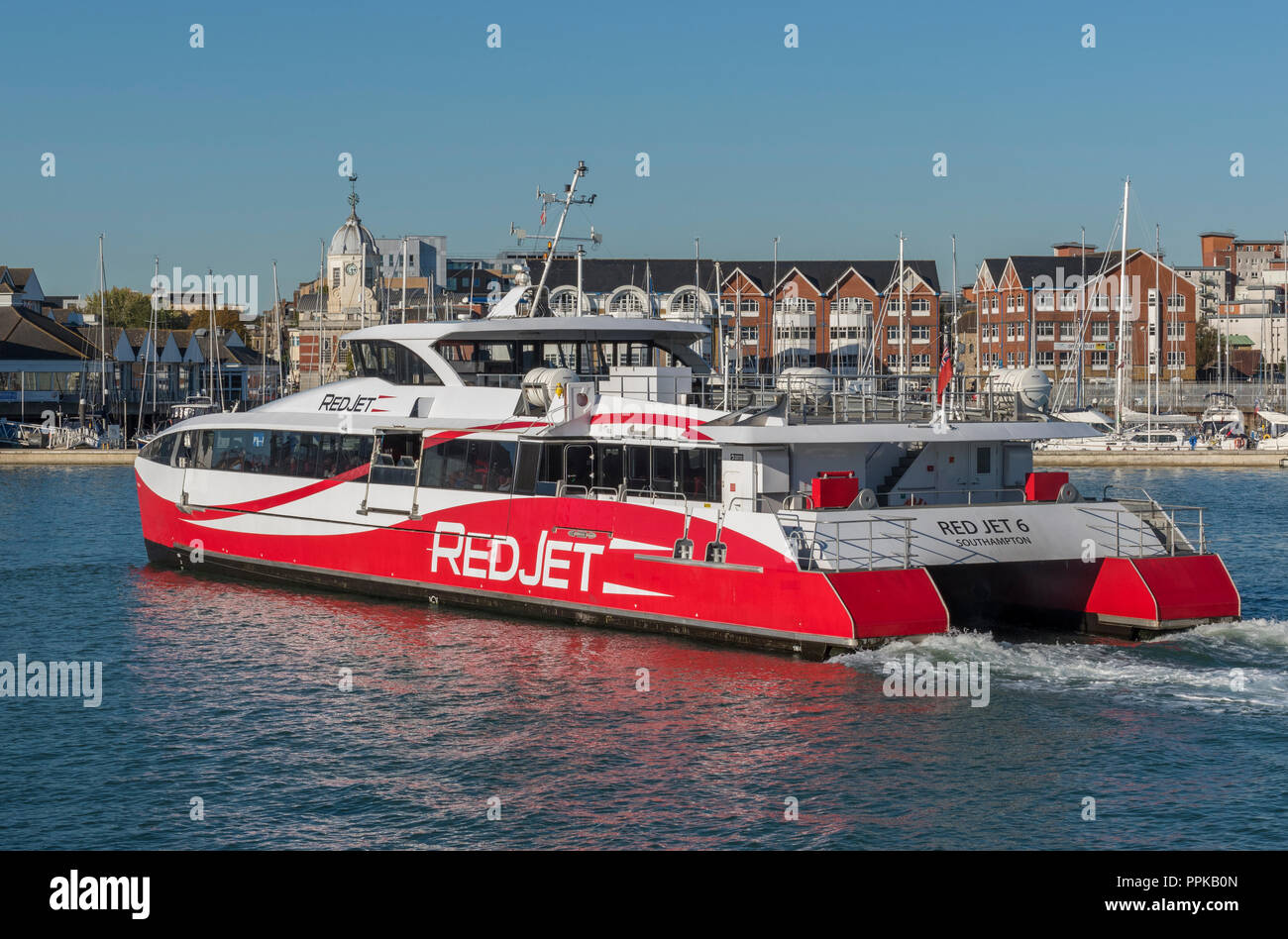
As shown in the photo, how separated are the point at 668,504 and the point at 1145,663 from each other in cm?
816

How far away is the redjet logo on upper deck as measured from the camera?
29828 mm

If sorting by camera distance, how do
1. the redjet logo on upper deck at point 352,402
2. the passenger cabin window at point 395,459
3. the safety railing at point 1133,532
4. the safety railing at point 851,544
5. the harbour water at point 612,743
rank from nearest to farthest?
the harbour water at point 612,743 < the safety railing at point 851,544 < the safety railing at point 1133,532 < the passenger cabin window at point 395,459 < the redjet logo on upper deck at point 352,402

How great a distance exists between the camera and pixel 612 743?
1856 centimetres

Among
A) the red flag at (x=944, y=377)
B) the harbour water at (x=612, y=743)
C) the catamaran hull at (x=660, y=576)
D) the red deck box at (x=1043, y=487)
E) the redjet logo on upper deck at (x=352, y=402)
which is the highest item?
the red flag at (x=944, y=377)

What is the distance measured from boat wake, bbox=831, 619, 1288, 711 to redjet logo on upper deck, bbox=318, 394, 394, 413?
41.0 ft

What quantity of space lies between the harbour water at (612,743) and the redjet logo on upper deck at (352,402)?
5016 millimetres

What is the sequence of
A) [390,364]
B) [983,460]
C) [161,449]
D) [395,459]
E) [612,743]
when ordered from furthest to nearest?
[161,449]
[390,364]
[395,459]
[983,460]
[612,743]

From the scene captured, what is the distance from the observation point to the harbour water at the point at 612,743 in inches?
612

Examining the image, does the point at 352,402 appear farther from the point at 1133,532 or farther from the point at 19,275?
the point at 19,275

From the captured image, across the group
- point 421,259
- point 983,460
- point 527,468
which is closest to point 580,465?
point 527,468

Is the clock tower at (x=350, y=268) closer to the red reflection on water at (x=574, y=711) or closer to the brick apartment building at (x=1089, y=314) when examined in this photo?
the brick apartment building at (x=1089, y=314)

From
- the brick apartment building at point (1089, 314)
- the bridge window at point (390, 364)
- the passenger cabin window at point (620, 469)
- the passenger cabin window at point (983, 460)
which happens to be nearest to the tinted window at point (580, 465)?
the passenger cabin window at point (620, 469)
